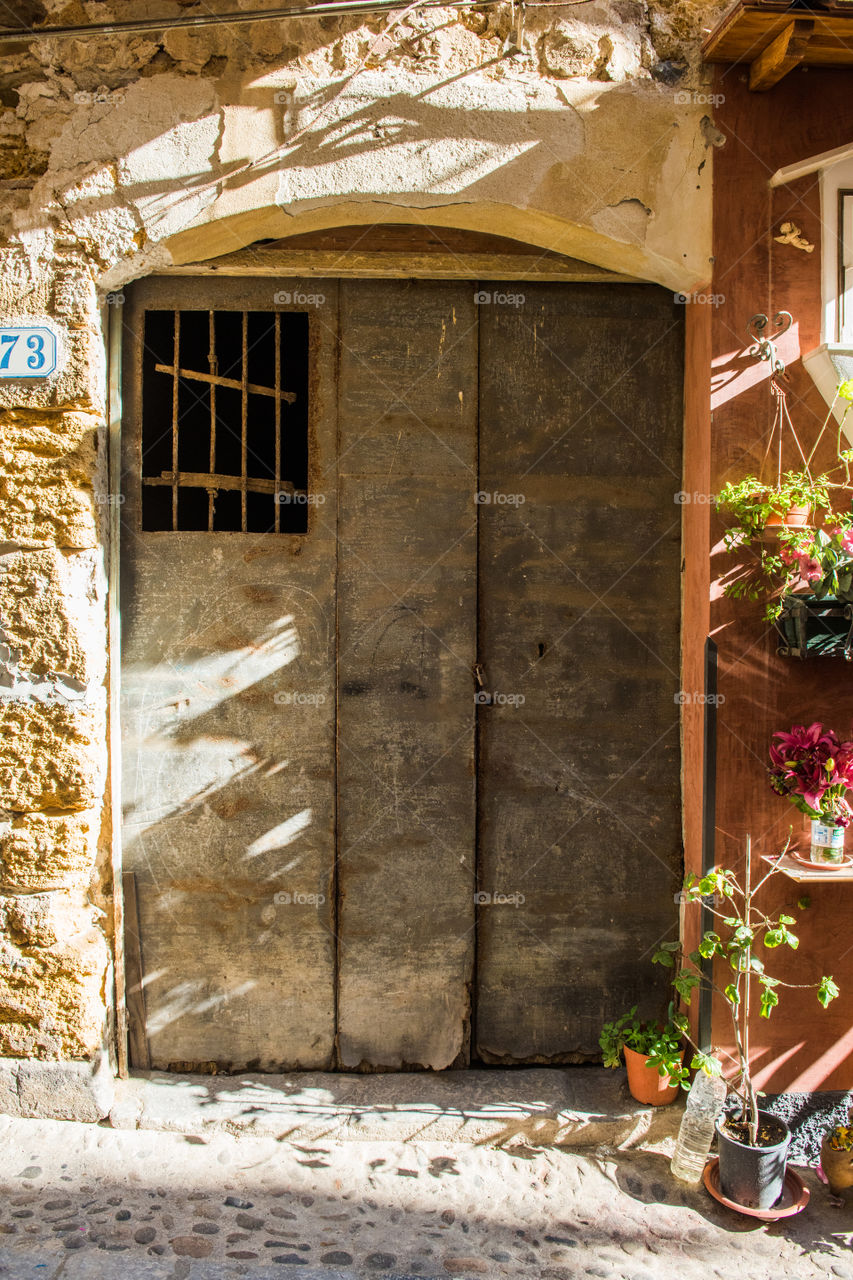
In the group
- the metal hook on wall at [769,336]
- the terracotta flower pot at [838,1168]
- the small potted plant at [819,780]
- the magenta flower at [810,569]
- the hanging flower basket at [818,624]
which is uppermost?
the metal hook on wall at [769,336]

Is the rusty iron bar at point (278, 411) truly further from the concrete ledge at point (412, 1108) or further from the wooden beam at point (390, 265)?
the concrete ledge at point (412, 1108)

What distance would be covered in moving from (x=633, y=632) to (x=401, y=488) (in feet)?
3.69

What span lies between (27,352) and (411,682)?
6.31 feet

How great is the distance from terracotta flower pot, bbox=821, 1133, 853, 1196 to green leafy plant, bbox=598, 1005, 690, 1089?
50cm

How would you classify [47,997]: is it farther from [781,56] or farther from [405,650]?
[781,56]

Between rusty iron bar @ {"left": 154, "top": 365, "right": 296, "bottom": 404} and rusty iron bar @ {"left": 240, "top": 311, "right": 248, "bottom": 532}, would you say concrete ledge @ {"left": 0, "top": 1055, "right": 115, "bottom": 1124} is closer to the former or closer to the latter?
rusty iron bar @ {"left": 240, "top": 311, "right": 248, "bottom": 532}

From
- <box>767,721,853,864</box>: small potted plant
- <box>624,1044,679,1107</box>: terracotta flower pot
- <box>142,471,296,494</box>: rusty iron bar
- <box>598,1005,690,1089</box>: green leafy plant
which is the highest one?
<box>142,471,296,494</box>: rusty iron bar

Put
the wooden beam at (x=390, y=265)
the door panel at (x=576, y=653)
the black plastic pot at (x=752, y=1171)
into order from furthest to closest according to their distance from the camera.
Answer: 1. the door panel at (x=576, y=653)
2. the wooden beam at (x=390, y=265)
3. the black plastic pot at (x=752, y=1171)

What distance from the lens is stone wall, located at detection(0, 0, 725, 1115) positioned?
2.83 m

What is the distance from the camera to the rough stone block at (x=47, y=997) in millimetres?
2928

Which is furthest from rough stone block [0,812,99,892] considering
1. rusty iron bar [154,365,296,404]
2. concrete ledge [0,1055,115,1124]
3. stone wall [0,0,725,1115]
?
rusty iron bar [154,365,296,404]

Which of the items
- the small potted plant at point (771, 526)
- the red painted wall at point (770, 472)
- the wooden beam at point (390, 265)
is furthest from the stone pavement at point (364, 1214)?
the wooden beam at point (390, 265)

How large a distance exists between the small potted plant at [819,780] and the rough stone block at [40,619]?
8.49 ft

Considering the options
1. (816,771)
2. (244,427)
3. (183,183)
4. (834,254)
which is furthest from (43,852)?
(834,254)
